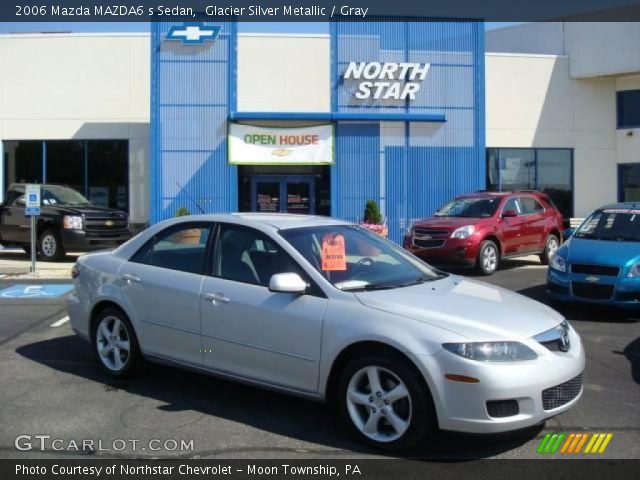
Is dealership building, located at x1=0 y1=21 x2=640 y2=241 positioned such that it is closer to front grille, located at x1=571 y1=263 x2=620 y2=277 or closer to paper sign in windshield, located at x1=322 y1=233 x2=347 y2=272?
front grille, located at x1=571 y1=263 x2=620 y2=277

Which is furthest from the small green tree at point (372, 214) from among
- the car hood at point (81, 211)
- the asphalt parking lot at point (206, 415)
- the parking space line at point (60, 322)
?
the asphalt parking lot at point (206, 415)

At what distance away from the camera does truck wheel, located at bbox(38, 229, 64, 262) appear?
15945mm

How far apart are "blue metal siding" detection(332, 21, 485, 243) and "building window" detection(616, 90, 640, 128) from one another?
5.75 meters

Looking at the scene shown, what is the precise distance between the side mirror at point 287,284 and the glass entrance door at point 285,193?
17466mm

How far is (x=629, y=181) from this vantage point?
23.1m

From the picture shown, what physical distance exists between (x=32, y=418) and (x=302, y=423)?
1992 mm

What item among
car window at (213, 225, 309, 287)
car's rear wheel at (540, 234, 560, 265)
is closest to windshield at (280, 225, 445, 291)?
car window at (213, 225, 309, 287)

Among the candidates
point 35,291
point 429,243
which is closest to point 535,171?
point 429,243

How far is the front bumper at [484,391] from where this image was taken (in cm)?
398

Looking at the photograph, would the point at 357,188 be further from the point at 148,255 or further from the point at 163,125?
the point at 148,255

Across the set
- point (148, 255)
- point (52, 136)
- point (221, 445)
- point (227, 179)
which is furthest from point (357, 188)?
point (221, 445)

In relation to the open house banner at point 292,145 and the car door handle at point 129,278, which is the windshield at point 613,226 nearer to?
the car door handle at point 129,278

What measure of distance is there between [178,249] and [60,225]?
36.8 feet

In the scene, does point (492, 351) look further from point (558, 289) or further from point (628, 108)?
point (628, 108)
